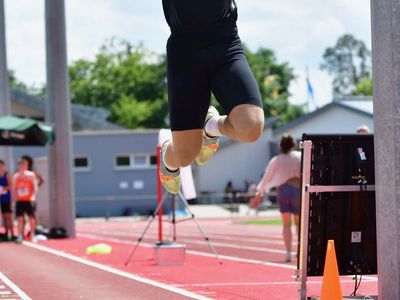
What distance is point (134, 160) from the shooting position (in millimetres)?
50375

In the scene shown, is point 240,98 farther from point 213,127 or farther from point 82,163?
A: point 82,163

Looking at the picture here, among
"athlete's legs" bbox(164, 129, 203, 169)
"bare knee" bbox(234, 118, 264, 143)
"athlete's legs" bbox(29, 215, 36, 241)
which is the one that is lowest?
"athlete's legs" bbox(29, 215, 36, 241)

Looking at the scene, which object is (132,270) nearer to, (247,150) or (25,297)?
(25,297)

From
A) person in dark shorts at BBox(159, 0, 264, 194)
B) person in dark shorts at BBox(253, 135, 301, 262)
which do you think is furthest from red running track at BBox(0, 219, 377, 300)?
person in dark shorts at BBox(159, 0, 264, 194)

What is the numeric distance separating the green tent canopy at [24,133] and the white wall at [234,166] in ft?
114

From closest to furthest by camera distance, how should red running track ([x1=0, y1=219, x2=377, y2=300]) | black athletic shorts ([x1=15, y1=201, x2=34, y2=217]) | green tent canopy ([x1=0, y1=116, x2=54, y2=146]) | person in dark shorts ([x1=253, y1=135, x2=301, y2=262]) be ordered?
1. red running track ([x1=0, y1=219, x2=377, y2=300])
2. person in dark shorts ([x1=253, y1=135, x2=301, y2=262])
3. black athletic shorts ([x1=15, y1=201, x2=34, y2=217])
4. green tent canopy ([x1=0, y1=116, x2=54, y2=146])

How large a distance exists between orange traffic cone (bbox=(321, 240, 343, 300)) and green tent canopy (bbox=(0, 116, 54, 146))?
48.2ft

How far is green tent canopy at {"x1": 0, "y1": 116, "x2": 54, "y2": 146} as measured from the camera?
826 inches

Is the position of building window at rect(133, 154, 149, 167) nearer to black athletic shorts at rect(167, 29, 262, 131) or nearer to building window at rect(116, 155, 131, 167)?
building window at rect(116, 155, 131, 167)

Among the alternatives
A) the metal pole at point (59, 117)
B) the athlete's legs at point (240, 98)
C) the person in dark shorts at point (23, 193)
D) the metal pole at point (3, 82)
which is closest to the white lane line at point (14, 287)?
the athlete's legs at point (240, 98)

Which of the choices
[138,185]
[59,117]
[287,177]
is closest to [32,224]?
[59,117]

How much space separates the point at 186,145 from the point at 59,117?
51.0 feet

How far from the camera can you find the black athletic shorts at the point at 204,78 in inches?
255

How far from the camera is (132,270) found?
12281 mm
